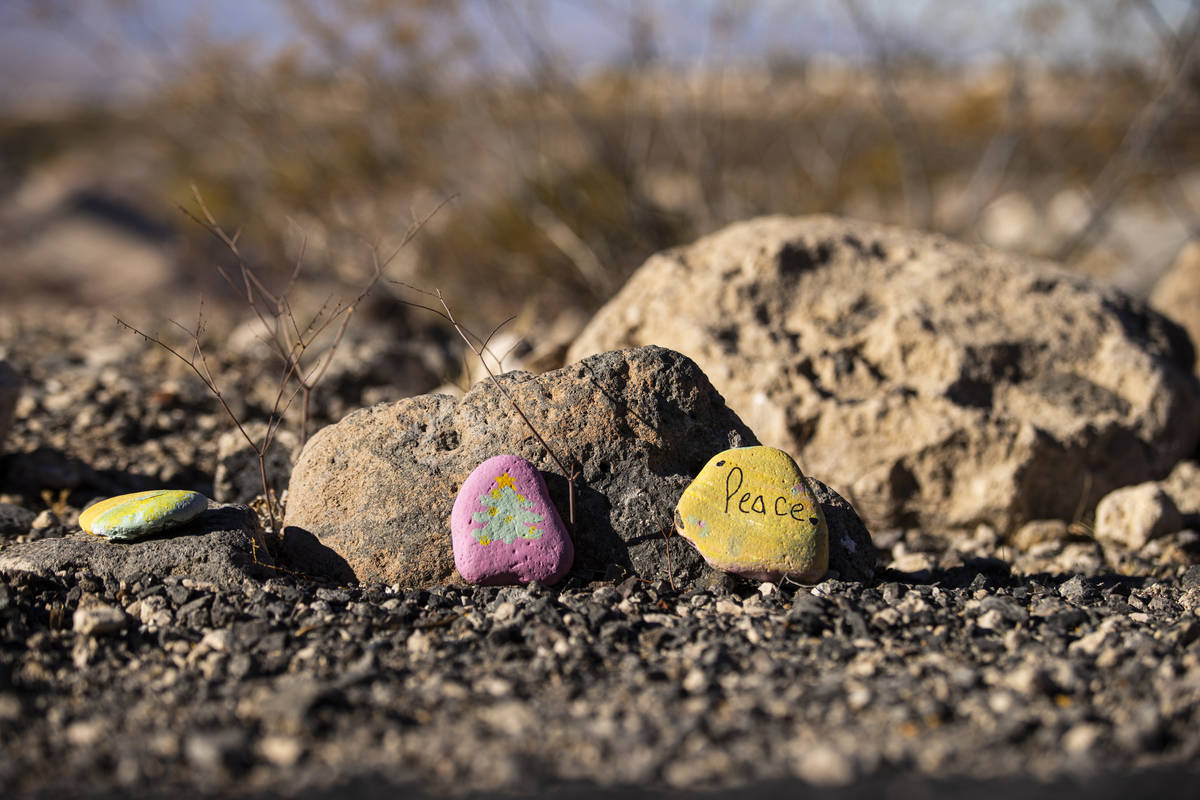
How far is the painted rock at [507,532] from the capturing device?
2703 mm

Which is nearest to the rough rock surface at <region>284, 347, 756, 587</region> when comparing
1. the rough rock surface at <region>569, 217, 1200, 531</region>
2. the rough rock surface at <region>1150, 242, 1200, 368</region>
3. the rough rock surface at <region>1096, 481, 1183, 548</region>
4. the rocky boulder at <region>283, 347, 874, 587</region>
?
the rocky boulder at <region>283, 347, 874, 587</region>

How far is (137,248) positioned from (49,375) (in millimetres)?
9256

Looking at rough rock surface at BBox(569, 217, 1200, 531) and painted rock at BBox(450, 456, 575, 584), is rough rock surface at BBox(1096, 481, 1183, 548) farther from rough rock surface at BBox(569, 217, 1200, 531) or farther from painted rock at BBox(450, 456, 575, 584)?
painted rock at BBox(450, 456, 575, 584)

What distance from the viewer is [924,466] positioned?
378 centimetres

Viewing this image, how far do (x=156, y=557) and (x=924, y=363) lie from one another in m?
2.91

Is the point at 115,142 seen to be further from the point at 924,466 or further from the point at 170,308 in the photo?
the point at 924,466

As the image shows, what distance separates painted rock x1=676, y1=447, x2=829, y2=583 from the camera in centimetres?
272

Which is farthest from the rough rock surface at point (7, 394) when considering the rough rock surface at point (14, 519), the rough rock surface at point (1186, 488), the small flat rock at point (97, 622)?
the rough rock surface at point (1186, 488)

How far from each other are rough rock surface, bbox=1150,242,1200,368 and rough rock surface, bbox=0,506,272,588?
5.42 metres

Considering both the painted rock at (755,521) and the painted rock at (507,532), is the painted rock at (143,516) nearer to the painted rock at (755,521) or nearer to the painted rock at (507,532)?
the painted rock at (507,532)

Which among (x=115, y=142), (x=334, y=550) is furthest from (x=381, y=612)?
(x=115, y=142)

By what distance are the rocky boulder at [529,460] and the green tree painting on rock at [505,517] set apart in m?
0.14

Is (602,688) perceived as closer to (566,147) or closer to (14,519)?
(14,519)

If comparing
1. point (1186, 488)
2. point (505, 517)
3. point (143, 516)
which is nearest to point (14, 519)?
point (143, 516)
